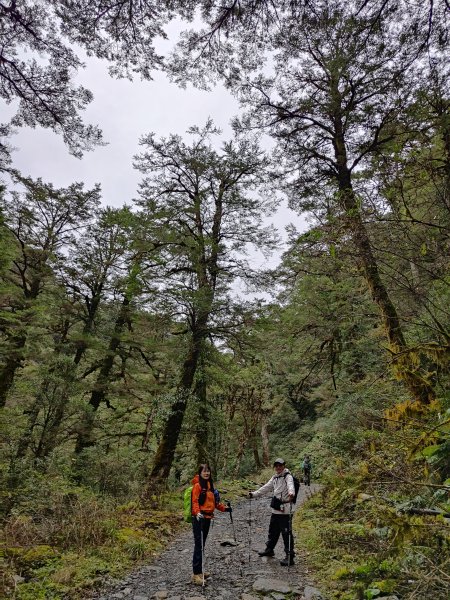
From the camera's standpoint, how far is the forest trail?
509 cm

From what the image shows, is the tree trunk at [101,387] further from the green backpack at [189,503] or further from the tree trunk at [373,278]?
the tree trunk at [373,278]

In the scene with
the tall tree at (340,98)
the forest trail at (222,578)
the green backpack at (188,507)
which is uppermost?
the tall tree at (340,98)

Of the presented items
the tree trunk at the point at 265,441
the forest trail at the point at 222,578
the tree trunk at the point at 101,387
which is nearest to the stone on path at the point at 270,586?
the forest trail at the point at 222,578

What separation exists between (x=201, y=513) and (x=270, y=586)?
1469 millimetres

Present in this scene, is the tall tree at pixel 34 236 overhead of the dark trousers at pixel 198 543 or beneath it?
overhead

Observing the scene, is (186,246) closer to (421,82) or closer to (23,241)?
(23,241)

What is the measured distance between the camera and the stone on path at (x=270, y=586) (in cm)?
511

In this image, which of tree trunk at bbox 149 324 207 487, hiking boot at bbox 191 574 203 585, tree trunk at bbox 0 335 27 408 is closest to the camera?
hiking boot at bbox 191 574 203 585

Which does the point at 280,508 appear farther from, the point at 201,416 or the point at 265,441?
the point at 265,441

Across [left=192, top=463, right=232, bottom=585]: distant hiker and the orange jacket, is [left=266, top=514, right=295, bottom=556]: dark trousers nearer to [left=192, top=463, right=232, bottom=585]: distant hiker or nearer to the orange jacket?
[left=192, top=463, right=232, bottom=585]: distant hiker

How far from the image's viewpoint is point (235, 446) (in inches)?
1027

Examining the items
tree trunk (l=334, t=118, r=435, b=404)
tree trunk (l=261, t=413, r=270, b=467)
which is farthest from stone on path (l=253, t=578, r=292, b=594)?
tree trunk (l=261, t=413, r=270, b=467)

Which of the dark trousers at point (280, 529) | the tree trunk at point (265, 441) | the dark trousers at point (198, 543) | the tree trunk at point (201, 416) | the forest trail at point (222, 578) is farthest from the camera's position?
the tree trunk at point (265, 441)

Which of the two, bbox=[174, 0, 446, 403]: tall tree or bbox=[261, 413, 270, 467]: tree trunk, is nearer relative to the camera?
bbox=[174, 0, 446, 403]: tall tree
